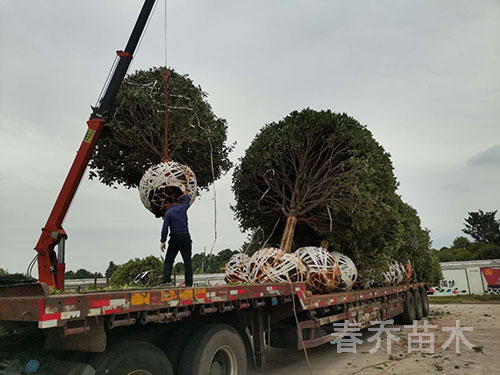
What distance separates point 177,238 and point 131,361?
8.15ft

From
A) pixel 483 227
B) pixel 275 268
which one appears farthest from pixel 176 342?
pixel 483 227

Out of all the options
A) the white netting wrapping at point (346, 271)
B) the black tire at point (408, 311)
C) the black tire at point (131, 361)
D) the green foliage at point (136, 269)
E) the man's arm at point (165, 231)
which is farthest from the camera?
the black tire at point (408, 311)

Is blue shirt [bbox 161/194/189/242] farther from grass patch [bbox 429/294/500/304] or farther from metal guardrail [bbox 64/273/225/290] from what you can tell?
grass patch [bbox 429/294/500/304]

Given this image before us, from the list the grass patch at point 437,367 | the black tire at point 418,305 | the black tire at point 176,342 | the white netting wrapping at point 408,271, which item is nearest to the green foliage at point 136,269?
the black tire at point 176,342

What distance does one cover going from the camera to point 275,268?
275 inches

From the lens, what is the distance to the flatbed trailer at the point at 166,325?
3186mm

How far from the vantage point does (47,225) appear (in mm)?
8258

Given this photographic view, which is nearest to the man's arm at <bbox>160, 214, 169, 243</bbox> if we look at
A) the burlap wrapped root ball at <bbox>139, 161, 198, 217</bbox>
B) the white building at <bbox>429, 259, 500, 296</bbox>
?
the burlap wrapped root ball at <bbox>139, 161, 198, 217</bbox>

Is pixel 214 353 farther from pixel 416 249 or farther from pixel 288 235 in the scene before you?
pixel 416 249

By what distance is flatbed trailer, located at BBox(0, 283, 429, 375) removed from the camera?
10.5ft

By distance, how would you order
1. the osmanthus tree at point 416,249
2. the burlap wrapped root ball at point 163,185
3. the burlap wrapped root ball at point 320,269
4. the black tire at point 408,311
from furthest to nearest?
the black tire at point 408,311, the osmanthus tree at point 416,249, the burlap wrapped root ball at point 320,269, the burlap wrapped root ball at point 163,185

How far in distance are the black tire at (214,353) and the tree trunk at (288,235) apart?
383 cm

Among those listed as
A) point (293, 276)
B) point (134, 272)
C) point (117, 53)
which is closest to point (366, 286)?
point (293, 276)

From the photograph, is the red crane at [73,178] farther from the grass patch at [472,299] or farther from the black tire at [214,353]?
the grass patch at [472,299]
